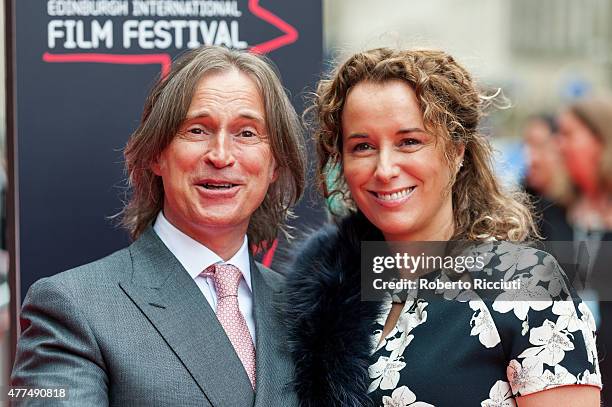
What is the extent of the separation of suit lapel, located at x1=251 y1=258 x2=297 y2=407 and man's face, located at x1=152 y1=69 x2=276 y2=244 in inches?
8.2

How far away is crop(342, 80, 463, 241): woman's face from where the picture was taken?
2316 millimetres

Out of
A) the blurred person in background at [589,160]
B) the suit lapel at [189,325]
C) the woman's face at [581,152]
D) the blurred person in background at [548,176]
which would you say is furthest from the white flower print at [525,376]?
the woman's face at [581,152]

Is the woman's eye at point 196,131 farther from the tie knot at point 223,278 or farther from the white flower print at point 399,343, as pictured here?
the white flower print at point 399,343

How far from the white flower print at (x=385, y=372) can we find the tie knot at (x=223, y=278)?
0.39 m

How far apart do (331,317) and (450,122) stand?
22.0 inches

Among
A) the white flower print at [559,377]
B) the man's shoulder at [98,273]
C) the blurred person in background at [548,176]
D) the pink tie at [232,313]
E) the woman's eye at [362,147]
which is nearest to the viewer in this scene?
the white flower print at [559,377]

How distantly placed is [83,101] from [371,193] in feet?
2.80

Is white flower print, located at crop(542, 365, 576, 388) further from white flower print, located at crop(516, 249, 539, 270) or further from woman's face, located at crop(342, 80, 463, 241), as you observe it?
woman's face, located at crop(342, 80, 463, 241)

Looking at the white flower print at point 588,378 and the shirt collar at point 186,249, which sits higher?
the shirt collar at point 186,249

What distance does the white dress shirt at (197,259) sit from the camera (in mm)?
2342

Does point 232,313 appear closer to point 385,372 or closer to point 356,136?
point 385,372

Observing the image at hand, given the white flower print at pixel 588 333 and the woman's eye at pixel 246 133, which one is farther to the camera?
the woman's eye at pixel 246 133

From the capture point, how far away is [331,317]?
2393 mm

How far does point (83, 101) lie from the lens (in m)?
2.65
